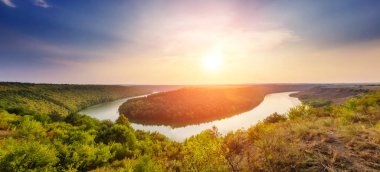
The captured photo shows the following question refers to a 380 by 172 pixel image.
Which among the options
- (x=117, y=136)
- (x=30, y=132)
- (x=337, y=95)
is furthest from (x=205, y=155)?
(x=337, y=95)

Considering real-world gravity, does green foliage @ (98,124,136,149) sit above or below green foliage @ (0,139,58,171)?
below

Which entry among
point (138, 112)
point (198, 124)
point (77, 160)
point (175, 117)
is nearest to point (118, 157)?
point (77, 160)

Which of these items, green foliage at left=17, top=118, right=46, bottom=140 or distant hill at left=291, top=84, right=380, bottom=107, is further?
distant hill at left=291, top=84, right=380, bottom=107

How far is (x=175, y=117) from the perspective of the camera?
8844 cm

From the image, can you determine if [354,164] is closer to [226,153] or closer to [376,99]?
[226,153]

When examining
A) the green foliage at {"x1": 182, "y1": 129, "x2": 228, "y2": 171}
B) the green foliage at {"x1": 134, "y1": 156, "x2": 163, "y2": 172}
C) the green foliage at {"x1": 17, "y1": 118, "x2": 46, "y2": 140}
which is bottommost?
the green foliage at {"x1": 17, "y1": 118, "x2": 46, "y2": 140}

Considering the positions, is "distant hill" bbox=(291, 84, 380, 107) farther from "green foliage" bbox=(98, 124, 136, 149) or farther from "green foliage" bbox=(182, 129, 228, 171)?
"green foliage" bbox=(182, 129, 228, 171)

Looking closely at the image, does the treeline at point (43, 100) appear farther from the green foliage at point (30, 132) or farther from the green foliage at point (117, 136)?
the green foliage at point (30, 132)

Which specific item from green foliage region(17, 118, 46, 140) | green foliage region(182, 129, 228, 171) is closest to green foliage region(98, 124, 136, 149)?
green foliage region(17, 118, 46, 140)

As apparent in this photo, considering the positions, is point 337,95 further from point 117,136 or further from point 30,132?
point 30,132

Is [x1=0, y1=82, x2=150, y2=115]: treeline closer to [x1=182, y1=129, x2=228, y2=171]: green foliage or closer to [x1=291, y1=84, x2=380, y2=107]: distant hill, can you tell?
[x1=182, y1=129, x2=228, y2=171]: green foliage

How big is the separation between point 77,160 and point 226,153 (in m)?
18.1

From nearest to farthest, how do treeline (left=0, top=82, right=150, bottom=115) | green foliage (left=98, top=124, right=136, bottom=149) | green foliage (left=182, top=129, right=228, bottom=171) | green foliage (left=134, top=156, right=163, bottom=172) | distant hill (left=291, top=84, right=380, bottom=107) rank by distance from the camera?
1. green foliage (left=182, top=129, right=228, bottom=171)
2. green foliage (left=134, top=156, right=163, bottom=172)
3. green foliage (left=98, top=124, right=136, bottom=149)
4. treeline (left=0, top=82, right=150, bottom=115)
5. distant hill (left=291, top=84, right=380, bottom=107)

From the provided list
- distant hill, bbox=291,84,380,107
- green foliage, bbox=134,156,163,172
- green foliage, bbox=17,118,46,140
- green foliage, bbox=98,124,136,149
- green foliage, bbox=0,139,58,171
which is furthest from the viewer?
distant hill, bbox=291,84,380,107
